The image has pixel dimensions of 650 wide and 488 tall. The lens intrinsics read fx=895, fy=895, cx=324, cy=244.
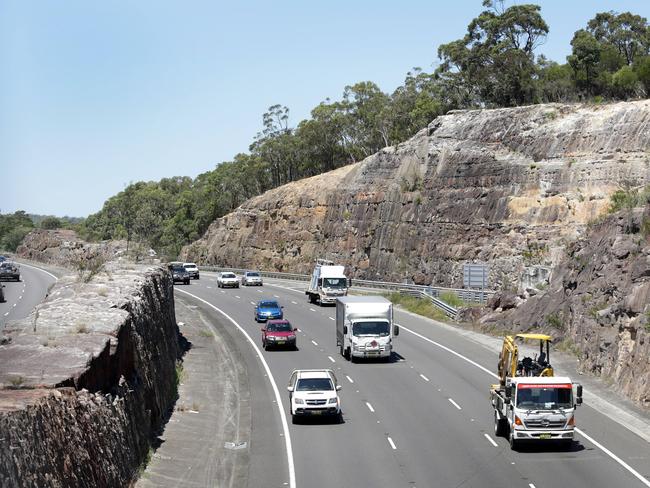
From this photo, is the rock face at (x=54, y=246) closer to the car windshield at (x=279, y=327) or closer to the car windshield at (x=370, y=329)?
the car windshield at (x=279, y=327)

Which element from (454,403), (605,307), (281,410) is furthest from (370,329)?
(605,307)

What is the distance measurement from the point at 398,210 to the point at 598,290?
41.3 meters

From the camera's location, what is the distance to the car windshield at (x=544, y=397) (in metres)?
25.6

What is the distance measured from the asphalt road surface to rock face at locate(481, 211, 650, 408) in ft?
13.0

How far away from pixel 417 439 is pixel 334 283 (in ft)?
126

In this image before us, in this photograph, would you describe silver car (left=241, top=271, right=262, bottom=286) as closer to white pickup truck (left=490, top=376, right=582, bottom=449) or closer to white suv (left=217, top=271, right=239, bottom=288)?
white suv (left=217, top=271, right=239, bottom=288)

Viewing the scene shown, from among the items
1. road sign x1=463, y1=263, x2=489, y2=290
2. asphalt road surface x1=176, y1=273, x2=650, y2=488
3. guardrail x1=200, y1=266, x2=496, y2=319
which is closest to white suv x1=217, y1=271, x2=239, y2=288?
guardrail x1=200, y1=266, x2=496, y2=319

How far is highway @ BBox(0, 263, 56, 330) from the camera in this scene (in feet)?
157

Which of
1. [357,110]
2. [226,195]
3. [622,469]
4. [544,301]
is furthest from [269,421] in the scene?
[226,195]

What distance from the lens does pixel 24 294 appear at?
205 ft

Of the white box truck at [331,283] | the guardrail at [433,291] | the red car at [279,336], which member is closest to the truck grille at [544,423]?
the red car at [279,336]

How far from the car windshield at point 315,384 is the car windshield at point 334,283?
34923 mm

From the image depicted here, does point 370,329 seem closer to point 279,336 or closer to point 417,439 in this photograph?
point 279,336

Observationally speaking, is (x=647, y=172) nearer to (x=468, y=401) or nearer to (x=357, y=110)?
(x=468, y=401)
